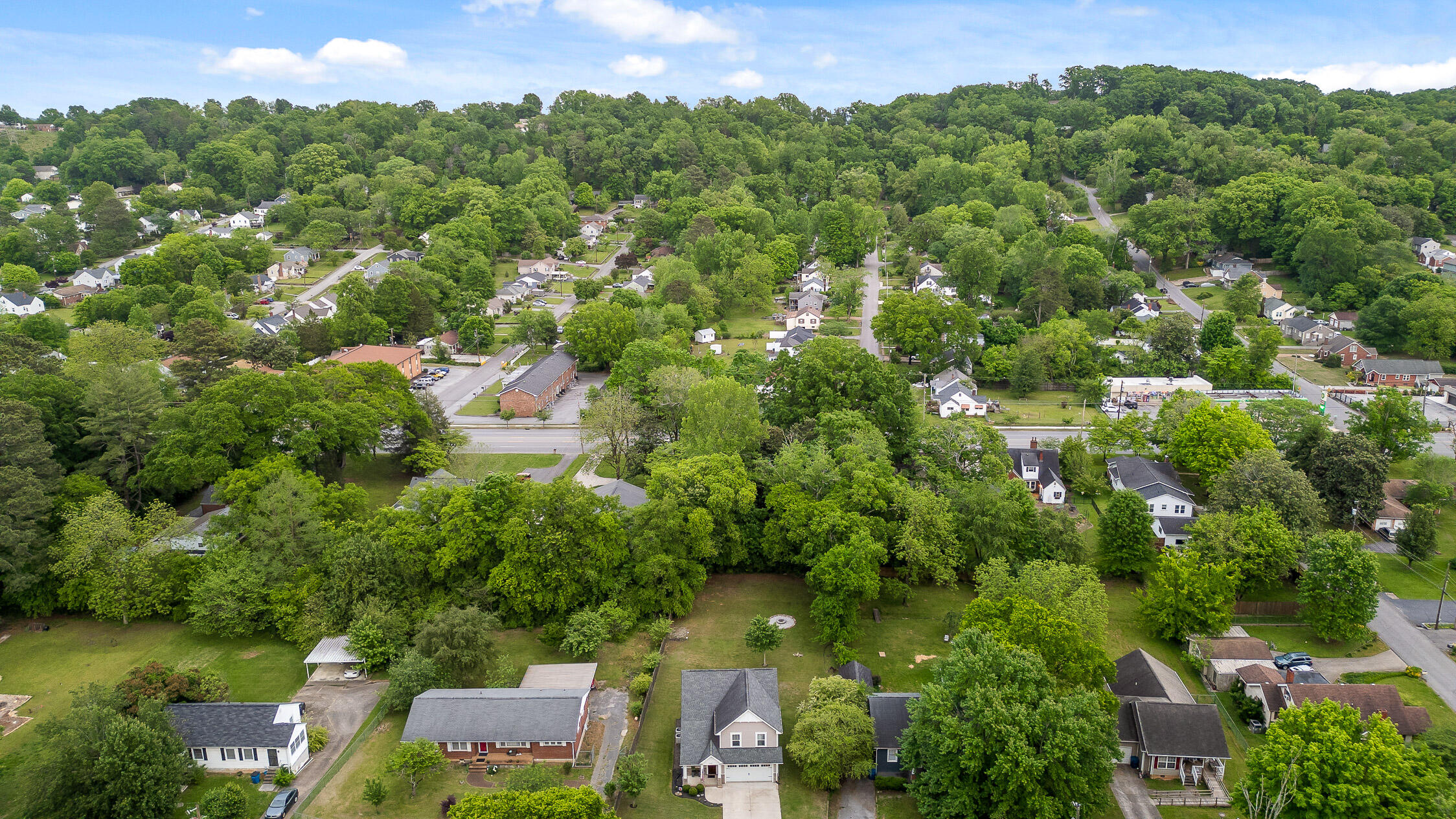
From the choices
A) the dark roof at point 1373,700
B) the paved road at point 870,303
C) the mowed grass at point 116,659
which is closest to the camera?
the dark roof at point 1373,700

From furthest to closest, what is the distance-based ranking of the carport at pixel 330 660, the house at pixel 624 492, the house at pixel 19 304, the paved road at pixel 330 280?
1. the paved road at pixel 330 280
2. the house at pixel 19 304
3. the house at pixel 624 492
4. the carport at pixel 330 660

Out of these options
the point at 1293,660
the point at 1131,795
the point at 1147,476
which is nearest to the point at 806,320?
the point at 1147,476

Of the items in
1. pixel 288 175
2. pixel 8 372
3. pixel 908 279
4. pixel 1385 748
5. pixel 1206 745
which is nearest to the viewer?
pixel 1385 748

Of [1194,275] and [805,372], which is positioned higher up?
[1194,275]

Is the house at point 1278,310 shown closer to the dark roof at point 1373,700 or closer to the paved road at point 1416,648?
the paved road at point 1416,648

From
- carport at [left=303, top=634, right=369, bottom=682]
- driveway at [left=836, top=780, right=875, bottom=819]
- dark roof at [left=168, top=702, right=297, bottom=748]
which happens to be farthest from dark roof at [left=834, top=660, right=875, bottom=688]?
dark roof at [left=168, top=702, right=297, bottom=748]

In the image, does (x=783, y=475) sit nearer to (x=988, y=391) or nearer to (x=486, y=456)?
(x=486, y=456)

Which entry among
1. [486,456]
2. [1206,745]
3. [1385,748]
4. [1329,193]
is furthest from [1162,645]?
[1329,193]

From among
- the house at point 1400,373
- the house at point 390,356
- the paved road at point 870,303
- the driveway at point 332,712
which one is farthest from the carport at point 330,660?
the house at point 1400,373
